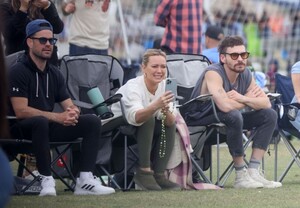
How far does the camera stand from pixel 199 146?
28.2ft

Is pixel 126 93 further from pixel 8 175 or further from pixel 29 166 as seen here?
pixel 8 175

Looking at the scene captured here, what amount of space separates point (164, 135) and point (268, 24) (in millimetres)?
9801

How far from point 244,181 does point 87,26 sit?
346 cm

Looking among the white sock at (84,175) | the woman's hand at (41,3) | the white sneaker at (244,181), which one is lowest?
the white sneaker at (244,181)

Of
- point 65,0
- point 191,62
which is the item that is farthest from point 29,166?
point 65,0

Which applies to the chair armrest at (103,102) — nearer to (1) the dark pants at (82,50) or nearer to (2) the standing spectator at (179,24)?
(1) the dark pants at (82,50)

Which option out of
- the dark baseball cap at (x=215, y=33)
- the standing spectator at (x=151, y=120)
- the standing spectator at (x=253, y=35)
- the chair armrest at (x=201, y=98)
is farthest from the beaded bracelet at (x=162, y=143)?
the standing spectator at (x=253, y=35)

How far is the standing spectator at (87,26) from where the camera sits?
10984 millimetres

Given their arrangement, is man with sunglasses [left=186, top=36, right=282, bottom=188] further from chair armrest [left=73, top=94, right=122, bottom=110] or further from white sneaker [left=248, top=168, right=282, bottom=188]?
chair armrest [left=73, top=94, right=122, bottom=110]

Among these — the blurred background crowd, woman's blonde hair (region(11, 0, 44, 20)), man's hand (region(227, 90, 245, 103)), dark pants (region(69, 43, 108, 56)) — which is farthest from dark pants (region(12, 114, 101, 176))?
the blurred background crowd

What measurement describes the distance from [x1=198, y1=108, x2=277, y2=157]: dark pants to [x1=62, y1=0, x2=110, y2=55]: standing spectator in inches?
112

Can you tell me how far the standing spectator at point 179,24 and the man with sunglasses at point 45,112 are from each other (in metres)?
3.61

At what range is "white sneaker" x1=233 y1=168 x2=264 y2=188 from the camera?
826cm

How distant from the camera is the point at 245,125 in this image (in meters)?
8.59
